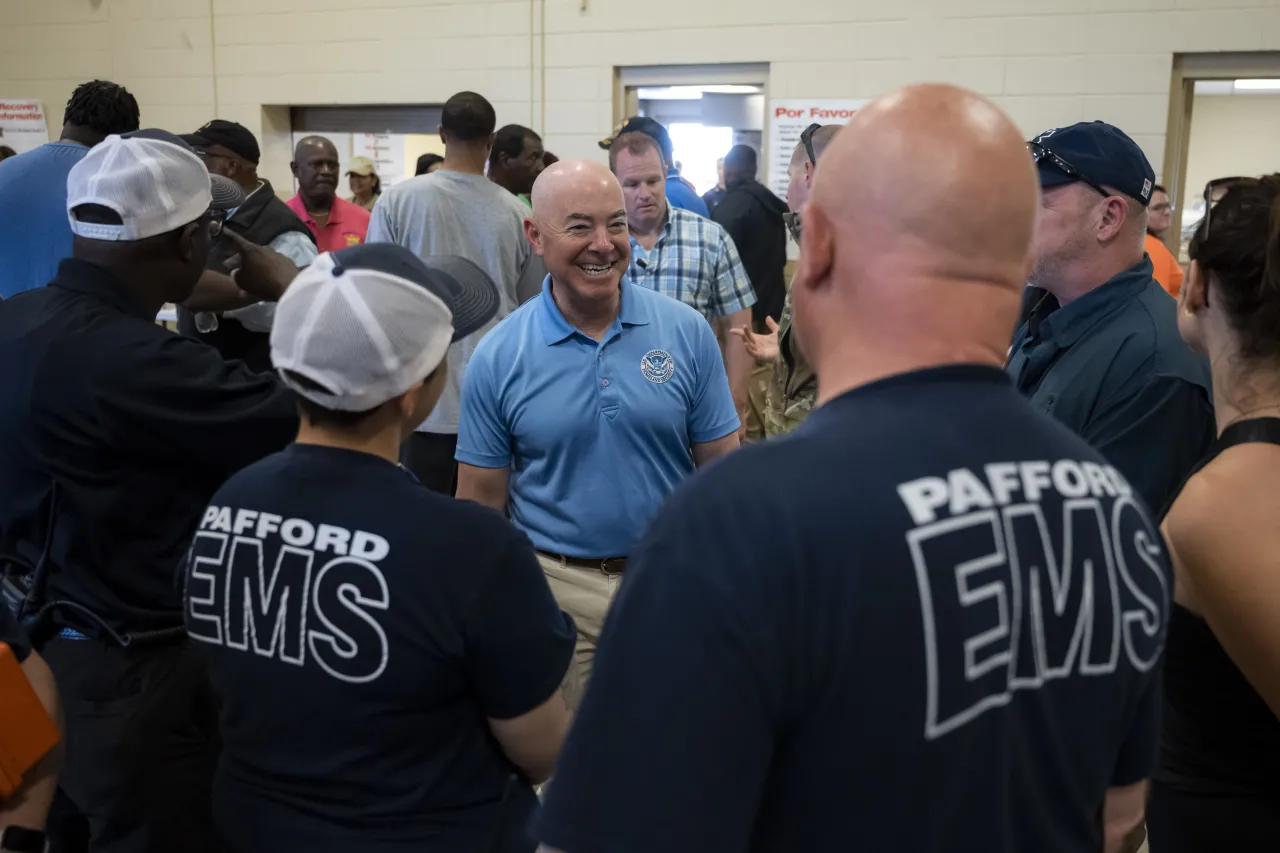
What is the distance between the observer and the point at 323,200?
553cm

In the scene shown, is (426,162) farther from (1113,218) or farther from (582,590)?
(1113,218)

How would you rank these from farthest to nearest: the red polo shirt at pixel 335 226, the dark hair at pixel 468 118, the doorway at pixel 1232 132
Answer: the doorway at pixel 1232 132
the red polo shirt at pixel 335 226
the dark hair at pixel 468 118

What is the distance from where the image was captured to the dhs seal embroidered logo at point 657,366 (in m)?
2.47

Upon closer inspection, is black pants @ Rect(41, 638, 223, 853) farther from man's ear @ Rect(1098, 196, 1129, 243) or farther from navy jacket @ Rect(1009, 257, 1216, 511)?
man's ear @ Rect(1098, 196, 1129, 243)

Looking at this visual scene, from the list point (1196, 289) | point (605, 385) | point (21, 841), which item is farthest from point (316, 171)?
point (1196, 289)

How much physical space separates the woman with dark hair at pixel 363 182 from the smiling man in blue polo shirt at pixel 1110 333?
18.8 feet

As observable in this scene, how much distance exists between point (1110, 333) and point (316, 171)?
169 inches

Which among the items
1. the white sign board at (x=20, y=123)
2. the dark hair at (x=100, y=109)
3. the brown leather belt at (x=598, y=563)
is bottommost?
the brown leather belt at (x=598, y=563)

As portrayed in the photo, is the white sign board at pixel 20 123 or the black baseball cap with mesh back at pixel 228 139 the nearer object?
the black baseball cap with mesh back at pixel 228 139

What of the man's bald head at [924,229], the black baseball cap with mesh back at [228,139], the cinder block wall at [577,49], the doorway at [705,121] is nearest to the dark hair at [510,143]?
the black baseball cap with mesh back at [228,139]

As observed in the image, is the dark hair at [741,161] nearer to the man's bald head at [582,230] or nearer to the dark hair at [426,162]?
the dark hair at [426,162]

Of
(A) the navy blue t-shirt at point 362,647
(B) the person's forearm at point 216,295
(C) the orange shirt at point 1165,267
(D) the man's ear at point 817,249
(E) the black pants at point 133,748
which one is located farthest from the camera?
(C) the orange shirt at point 1165,267

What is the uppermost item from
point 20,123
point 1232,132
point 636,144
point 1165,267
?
point 1232,132

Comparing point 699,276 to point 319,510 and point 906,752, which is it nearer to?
point 319,510
